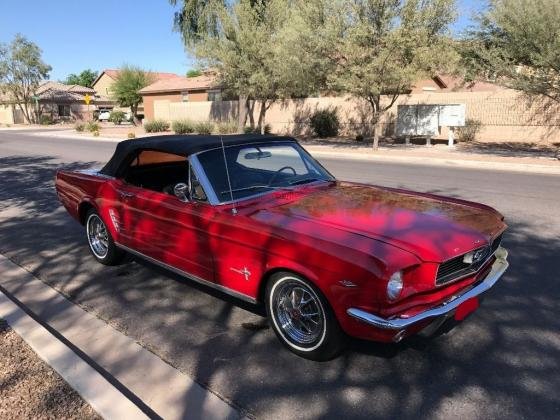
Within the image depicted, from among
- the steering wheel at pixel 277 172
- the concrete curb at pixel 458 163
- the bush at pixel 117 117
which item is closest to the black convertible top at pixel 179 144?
the steering wheel at pixel 277 172

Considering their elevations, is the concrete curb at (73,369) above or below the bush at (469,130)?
above

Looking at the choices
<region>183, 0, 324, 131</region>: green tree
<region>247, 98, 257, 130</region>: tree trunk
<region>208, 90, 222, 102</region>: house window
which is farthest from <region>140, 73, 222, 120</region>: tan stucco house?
<region>183, 0, 324, 131</region>: green tree

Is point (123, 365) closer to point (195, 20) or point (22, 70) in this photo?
point (195, 20)

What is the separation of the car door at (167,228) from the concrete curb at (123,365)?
75 centimetres

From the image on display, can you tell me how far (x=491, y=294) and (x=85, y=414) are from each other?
3.46 m

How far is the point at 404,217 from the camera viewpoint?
365cm

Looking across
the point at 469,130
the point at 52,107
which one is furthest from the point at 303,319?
the point at 52,107

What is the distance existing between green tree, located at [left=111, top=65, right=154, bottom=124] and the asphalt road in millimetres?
49068

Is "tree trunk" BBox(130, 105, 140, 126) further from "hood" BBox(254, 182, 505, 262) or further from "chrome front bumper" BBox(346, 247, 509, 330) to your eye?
"chrome front bumper" BBox(346, 247, 509, 330)

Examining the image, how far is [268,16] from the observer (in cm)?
2548

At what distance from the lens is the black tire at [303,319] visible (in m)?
3.28

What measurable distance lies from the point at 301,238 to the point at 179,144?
1.82 metres

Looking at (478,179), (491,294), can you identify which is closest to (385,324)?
(491,294)

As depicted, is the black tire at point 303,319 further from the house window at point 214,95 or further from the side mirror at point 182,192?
the house window at point 214,95
